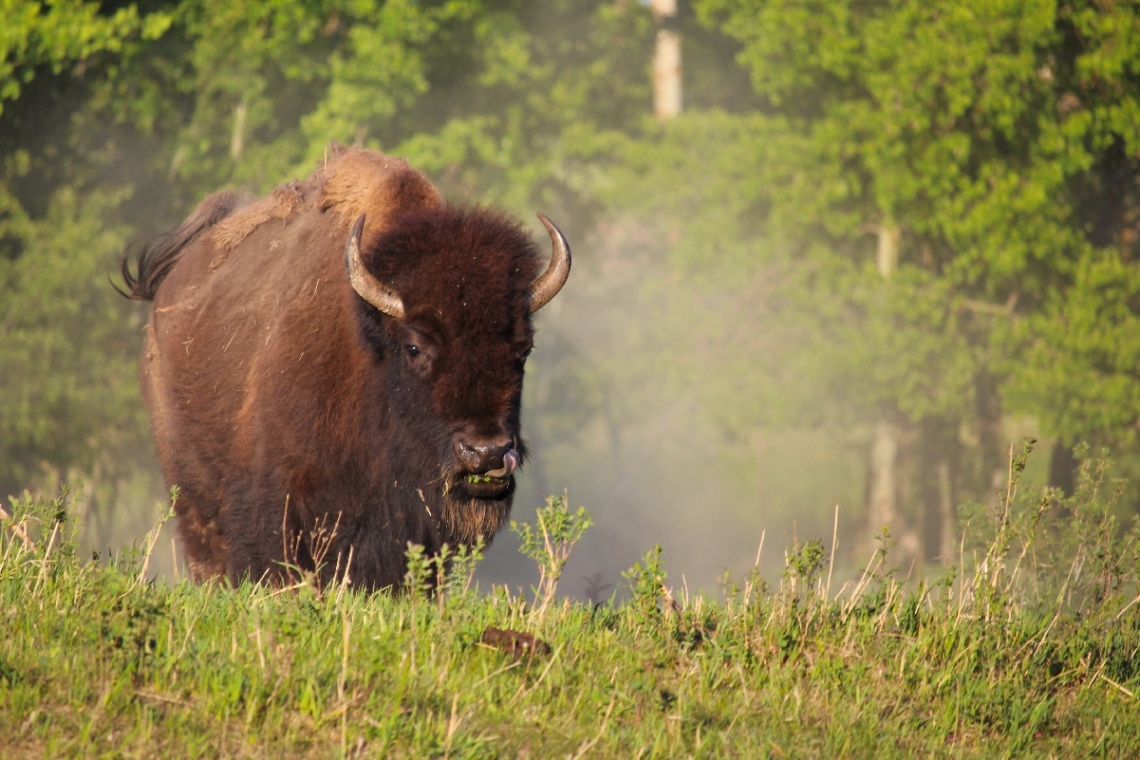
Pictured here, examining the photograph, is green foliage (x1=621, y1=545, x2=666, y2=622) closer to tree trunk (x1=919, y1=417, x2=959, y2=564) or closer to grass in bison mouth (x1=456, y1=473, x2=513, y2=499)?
grass in bison mouth (x1=456, y1=473, x2=513, y2=499)

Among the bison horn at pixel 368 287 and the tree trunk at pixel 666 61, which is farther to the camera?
the tree trunk at pixel 666 61

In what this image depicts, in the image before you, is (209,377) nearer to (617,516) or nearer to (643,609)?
(643,609)

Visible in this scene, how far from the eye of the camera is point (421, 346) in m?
5.91

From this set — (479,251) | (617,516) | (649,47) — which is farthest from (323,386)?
(617,516)

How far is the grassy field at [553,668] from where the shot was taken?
3.34 metres

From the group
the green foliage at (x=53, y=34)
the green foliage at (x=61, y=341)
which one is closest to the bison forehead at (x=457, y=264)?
the green foliage at (x=53, y=34)

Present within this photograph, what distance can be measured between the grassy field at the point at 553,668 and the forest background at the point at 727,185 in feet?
34.3

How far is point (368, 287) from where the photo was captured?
5945mm

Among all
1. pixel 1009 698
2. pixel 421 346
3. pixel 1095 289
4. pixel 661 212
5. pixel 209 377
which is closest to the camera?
pixel 1009 698

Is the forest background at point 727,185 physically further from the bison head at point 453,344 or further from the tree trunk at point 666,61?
the bison head at point 453,344

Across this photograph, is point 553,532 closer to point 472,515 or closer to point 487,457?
point 487,457

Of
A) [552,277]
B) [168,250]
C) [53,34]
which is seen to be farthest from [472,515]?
[53,34]

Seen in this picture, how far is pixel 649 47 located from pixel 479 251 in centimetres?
2251

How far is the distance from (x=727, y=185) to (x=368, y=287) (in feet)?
56.1
